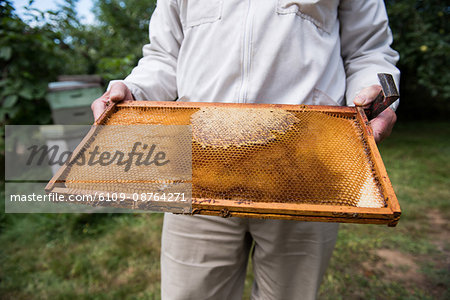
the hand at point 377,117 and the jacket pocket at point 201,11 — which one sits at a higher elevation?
the jacket pocket at point 201,11

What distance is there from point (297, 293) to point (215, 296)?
41 centimetres

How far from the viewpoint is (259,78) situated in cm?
129

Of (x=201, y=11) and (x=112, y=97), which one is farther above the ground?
(x=201, y=11)

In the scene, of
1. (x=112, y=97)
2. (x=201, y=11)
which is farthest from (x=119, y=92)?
(x=201, y=11)

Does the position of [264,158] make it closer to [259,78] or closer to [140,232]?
[259,78]

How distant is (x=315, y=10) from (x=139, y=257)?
8.37ft

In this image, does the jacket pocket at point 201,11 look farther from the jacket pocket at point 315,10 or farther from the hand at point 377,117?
the hand at point 377,117

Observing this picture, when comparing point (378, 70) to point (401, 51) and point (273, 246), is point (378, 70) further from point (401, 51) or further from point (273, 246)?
point (401, 51)

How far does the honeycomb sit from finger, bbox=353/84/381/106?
0.08 m

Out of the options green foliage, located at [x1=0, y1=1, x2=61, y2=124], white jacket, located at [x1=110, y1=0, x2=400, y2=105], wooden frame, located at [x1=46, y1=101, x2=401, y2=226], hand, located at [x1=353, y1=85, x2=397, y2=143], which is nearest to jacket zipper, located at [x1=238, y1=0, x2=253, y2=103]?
white jacket, located at [x1=110, y1=0, x2=400, y2=105]

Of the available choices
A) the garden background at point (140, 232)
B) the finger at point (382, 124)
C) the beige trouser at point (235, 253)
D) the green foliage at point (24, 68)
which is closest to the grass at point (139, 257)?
the garden background at point (140, 232)

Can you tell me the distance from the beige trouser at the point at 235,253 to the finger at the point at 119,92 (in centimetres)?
63

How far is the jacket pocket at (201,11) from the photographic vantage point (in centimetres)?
132

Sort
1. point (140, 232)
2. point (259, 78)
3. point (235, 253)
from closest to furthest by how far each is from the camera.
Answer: point (259, 78), point (235, 253), point (140, 232)
